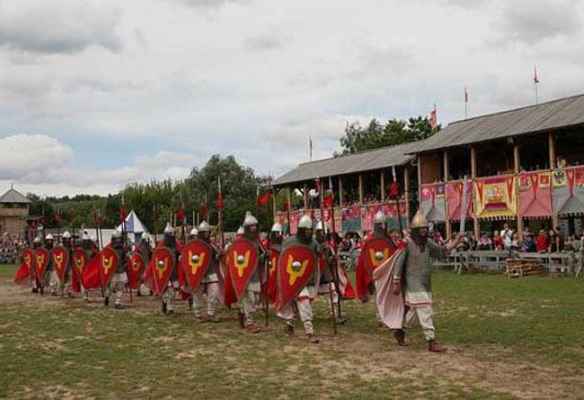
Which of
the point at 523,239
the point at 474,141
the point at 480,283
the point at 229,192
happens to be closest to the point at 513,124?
the point at 474,141

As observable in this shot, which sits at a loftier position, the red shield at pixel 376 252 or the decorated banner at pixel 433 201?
the decorated banner at pixel 433 201

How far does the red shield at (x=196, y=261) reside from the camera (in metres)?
12.1

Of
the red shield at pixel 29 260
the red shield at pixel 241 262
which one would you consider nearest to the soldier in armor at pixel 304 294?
the red shield at pixel 241 262

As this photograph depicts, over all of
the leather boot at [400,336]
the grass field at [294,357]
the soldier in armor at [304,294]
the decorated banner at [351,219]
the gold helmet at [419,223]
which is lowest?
the grass field at [294,357]

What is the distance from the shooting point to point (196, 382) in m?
7.09

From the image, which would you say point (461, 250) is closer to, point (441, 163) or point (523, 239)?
point (523, 239)

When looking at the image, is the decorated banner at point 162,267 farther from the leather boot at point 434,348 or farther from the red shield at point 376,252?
the leather boot at point 434,348

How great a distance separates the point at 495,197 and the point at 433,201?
3216mm

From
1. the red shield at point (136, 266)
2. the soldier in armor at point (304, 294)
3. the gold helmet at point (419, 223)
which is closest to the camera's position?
the gold helmet at point (419, 223)

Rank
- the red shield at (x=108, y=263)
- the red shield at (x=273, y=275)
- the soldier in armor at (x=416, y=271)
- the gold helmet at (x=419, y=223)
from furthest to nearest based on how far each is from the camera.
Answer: the red shield at (x=108, y=263) < the red shield at (x=273, y=275) < the gold helmet at (x=419, y=223) < the soldier in armor at (x=416, y=271)

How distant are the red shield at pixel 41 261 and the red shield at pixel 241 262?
8122 mm

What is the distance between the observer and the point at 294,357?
8.34 metres

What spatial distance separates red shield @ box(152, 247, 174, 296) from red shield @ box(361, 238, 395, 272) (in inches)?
154

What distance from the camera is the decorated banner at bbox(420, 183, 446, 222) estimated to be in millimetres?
28016
